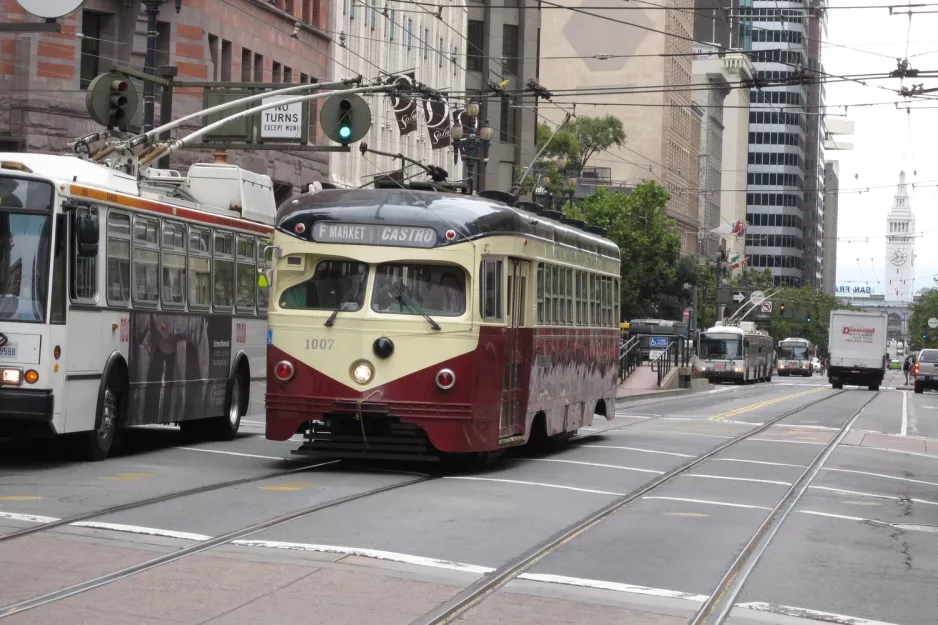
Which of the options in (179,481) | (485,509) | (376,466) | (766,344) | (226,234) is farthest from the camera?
(766,344)

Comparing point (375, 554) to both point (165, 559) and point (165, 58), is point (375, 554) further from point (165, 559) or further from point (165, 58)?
point (165, 58)

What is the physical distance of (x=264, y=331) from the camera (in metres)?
23.3

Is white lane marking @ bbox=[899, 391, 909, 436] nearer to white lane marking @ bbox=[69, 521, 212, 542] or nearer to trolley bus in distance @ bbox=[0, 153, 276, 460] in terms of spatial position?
trolley bus in distance @ bbox=[0, 153, 276, 460]

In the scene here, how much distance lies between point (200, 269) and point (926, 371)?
57001 mm

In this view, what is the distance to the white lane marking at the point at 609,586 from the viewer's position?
→ 10367 millimetres

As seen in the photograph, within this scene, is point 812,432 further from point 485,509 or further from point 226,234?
point 485,509

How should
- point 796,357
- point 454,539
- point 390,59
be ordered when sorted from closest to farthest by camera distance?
point 454,539 → point 390,59 → point 796,357

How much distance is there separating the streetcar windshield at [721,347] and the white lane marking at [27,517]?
241 ft

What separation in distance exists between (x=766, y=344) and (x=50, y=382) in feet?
272

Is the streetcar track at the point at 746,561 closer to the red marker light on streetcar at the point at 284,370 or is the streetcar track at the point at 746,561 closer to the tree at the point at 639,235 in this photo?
the red marker light on streetcar at the point at 284,370

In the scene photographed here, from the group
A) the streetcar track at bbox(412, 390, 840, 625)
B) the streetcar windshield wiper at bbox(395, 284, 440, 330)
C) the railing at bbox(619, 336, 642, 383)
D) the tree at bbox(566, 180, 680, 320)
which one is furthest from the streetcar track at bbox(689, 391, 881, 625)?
the tree at bbox(566, 180, 680, 320)

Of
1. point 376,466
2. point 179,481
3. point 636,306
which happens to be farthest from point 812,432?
point 636,306

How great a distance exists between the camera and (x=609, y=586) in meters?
10.6

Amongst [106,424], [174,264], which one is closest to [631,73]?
[174,264]
